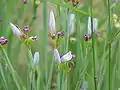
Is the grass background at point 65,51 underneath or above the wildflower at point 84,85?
above

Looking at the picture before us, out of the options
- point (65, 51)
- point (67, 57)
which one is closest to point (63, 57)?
point (67, 57)

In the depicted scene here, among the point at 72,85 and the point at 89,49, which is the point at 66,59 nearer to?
the point at 89,49

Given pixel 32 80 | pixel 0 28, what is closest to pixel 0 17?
pixel 0 28

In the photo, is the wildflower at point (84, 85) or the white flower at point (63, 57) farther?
the wildflower at point (84, 85)

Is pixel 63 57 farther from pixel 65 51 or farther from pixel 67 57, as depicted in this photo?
pixel 65 51

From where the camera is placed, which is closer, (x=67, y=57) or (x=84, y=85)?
(x=67, y=57)

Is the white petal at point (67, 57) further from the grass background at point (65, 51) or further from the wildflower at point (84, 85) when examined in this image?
the wildflower at point (84, 85)

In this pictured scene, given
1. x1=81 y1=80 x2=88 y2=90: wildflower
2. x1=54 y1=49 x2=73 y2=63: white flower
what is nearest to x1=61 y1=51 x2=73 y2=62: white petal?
x1=54 y1=49 x2=73 y2=63: white flower

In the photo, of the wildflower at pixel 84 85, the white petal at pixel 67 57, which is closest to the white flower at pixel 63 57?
the white petal at pixel 67 57

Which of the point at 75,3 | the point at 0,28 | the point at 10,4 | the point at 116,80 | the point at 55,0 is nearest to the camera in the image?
the point at 55,0

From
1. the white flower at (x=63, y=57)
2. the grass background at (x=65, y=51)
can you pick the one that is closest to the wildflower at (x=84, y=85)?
the grass background at (x=65, y=51)

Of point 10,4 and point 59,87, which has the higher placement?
point 10,4
